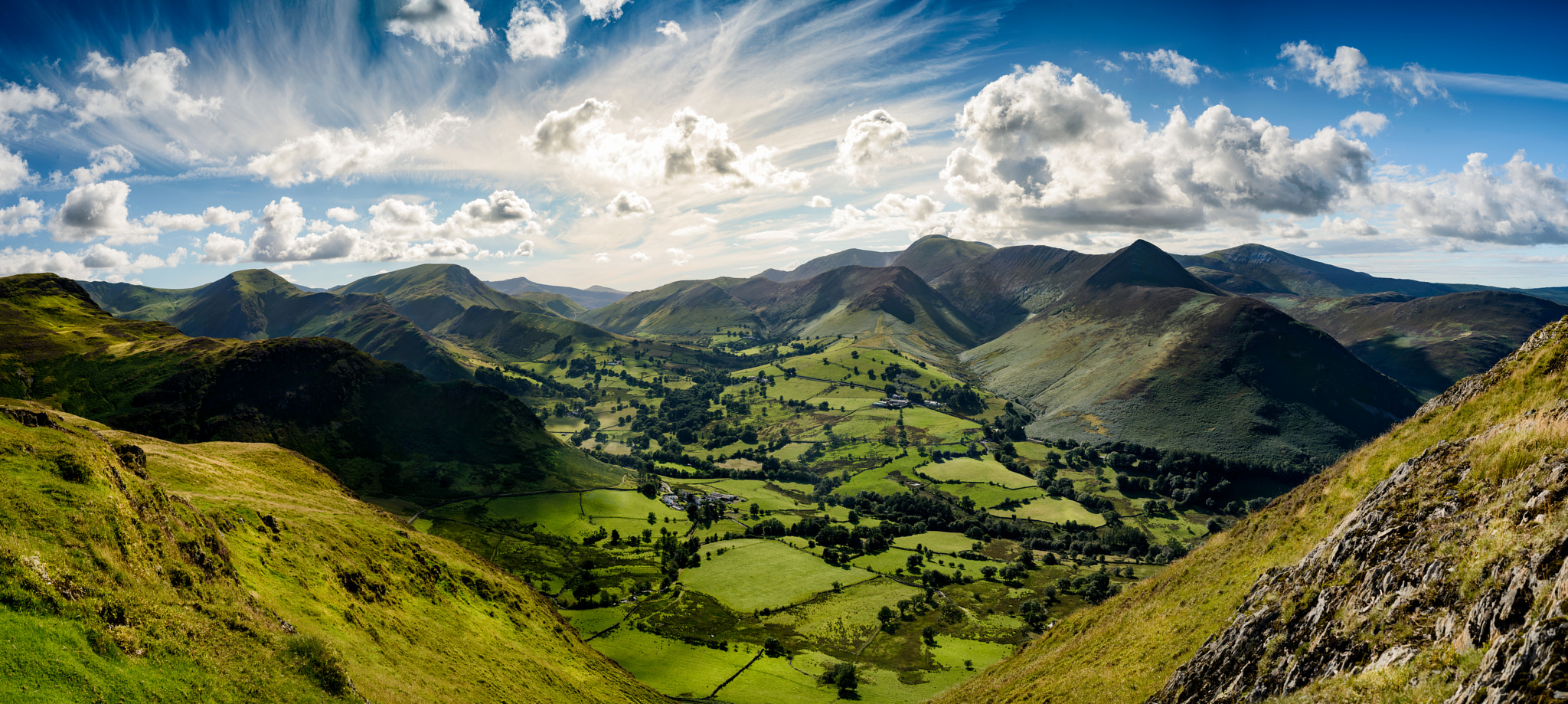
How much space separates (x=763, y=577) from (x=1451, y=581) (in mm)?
154908

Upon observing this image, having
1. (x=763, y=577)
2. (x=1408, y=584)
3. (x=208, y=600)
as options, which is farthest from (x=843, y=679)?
(x=1408, y=584)

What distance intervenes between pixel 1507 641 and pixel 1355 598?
11.1 meters

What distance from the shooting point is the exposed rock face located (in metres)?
17.1

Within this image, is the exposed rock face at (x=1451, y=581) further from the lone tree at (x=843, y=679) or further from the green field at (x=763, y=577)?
the green field at (x=763, y=577)

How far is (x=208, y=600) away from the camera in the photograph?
35906 millimetres

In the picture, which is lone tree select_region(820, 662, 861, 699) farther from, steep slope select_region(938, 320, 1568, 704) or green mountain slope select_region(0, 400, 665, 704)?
steep slope select_region(938, 320, 1568, 704)

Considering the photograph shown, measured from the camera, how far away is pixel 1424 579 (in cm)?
2309

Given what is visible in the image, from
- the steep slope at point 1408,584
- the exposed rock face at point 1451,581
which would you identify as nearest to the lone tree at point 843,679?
the steep slope at point 1408,584

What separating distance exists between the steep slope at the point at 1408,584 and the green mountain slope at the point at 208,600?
50.8 metres

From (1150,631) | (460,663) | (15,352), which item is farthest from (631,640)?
(15,352)

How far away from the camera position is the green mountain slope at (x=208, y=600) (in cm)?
2672

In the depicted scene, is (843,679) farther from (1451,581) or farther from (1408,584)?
(1451,581)

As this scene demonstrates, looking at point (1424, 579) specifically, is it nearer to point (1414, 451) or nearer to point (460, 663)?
point (1414, 451)

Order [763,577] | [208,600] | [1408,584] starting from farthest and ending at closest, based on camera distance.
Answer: [763,577] < [208,600] < [1408,584]
